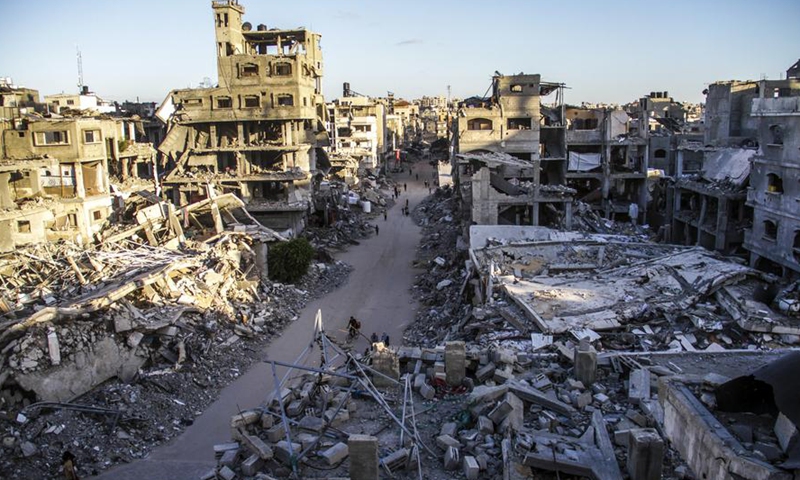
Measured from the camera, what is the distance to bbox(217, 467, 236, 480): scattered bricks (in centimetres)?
989

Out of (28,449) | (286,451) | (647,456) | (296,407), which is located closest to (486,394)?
(647,456)

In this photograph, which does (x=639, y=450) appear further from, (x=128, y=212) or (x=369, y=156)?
(x=369, y=156)

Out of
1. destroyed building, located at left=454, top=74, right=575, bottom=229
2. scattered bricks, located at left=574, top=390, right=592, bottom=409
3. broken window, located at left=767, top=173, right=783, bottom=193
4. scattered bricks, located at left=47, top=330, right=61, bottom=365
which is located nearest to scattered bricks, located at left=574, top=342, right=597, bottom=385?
scattered bricks, located at left=574, top=390, right=592, bottom=409

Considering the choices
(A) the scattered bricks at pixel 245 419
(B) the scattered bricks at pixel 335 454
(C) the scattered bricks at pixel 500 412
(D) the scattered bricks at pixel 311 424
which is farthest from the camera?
(D) the scattered bricks at pixel 311 424

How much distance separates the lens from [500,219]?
34.0 metres

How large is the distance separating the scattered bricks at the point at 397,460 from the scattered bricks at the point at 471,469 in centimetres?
93

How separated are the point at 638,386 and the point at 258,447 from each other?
22.9 feet

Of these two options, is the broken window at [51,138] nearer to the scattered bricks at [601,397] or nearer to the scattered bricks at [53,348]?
the scattered bricks at [53,348]

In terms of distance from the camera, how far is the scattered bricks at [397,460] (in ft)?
32.8

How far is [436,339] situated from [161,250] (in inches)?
520

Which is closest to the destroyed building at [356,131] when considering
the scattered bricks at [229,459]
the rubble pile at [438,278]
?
the rubble pile at [438,278]

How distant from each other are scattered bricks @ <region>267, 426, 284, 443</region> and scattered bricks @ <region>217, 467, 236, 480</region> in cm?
93

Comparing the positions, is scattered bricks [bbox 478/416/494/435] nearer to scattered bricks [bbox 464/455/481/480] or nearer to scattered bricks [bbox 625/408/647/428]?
scattered bricks [bbox 464/455/481/480]

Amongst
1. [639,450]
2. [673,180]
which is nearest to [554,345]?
[639,450]
